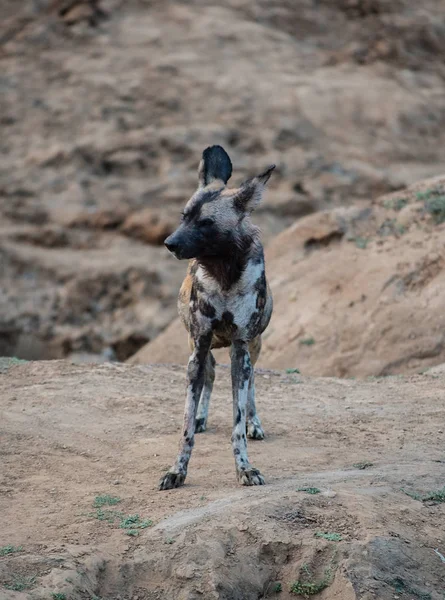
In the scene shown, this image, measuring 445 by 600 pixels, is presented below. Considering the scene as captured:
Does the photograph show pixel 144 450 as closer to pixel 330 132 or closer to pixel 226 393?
pixel 226 393

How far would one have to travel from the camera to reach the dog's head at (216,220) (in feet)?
22.1

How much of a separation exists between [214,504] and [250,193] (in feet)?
7.30

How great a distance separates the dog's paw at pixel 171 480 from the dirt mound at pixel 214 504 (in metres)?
0.07

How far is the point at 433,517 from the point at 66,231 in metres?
15.3

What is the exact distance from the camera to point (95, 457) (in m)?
7.64

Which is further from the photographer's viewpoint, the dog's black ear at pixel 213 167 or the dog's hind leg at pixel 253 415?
the dog's hind leg at pixel 253 415

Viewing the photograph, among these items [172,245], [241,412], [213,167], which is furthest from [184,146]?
[172,245]

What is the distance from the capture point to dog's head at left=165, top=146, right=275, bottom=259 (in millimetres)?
6727

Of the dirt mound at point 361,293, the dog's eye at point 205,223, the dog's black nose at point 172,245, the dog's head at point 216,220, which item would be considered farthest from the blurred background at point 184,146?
the dog's black nose at point 172,245

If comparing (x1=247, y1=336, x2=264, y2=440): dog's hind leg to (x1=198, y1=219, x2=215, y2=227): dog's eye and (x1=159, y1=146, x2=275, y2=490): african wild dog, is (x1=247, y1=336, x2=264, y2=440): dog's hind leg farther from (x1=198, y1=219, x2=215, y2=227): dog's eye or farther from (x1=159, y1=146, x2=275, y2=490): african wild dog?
(x1=198, y1=219, x2=215, y2=227): dog's eye

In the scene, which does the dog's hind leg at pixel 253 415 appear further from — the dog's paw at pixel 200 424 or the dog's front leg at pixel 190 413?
the dog's front leg at pixel 190 413

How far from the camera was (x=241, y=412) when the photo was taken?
707 cm

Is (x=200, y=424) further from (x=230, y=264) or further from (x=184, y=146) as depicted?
(x=184, y=146)

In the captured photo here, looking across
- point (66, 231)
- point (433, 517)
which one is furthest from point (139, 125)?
point (433, 517)
